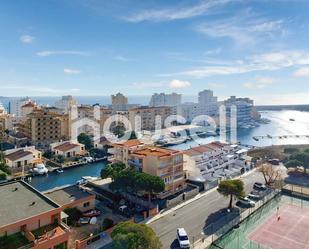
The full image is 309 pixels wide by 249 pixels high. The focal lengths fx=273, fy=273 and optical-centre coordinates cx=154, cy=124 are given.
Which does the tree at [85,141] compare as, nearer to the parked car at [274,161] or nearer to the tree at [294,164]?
the parked car at [274,161]

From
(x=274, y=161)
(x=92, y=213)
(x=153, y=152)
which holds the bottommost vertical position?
(x=92, y=213)

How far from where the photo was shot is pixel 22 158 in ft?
138

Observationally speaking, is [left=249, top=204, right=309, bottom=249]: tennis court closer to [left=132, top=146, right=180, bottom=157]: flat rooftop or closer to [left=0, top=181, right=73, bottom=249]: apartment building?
[left=132, top=146, right=180, bottom=157]: flat rooftop

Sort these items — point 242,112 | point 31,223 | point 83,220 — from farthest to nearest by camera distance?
1. point 242,112
2. point 83,220
3. point 31,223

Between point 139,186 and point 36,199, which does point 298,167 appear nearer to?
point 139,186

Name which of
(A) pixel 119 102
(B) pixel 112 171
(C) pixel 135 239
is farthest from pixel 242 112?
(C) pixel 135 239

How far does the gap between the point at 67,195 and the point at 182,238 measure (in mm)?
11218

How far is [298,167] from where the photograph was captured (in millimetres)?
37875

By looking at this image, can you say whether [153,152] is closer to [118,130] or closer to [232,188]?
[232,188]

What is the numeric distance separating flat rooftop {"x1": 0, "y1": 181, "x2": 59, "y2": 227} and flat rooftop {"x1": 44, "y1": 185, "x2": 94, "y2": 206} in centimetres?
485

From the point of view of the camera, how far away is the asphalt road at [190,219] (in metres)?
20.9

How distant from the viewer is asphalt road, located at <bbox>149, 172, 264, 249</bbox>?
20.9 meters

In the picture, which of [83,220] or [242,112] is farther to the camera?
[242,112]

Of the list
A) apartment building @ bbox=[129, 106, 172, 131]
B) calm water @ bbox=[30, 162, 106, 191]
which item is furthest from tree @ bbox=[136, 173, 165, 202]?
apartment building @ bbox=[129, 106, 172, 131]
